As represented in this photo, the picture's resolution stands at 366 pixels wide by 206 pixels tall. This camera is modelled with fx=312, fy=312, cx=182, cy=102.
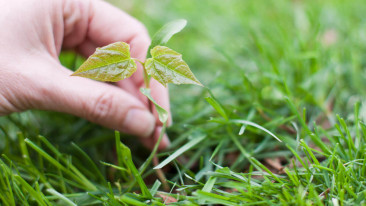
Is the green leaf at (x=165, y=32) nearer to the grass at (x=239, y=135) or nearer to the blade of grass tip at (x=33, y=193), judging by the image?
the grass at (x=239, y=135)

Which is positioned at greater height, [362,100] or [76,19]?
[76,19]

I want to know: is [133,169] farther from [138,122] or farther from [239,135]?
[239,135]

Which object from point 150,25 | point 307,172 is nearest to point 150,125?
point 307,172

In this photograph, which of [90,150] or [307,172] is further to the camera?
[90,150]

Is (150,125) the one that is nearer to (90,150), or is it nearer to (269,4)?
(90,150)

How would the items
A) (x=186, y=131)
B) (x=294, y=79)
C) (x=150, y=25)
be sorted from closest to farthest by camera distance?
1. (x=186, y=131)
2. (x=294, y=79)
3. (x=150, y=25)

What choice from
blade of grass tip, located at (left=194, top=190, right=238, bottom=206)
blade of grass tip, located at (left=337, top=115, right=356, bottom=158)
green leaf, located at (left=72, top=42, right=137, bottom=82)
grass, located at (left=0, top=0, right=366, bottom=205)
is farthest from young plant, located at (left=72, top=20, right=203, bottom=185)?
blade of grass tip, located at (left=337, top=115, right=356, bottom=158)

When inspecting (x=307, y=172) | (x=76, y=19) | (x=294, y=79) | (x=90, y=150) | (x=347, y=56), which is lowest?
(x=90, y=150)

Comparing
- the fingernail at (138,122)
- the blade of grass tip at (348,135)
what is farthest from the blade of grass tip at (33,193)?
the blade of grass tip at (348,135)

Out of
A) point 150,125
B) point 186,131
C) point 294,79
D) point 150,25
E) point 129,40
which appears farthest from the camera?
point 150,25
